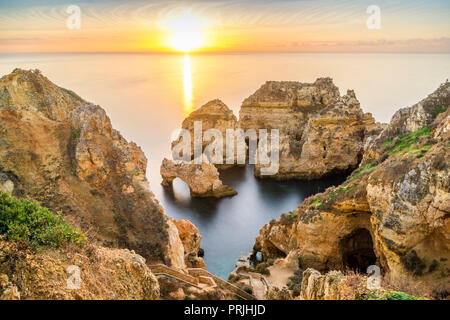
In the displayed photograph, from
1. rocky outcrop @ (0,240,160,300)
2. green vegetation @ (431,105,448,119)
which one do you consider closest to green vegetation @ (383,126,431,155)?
green vegetation @ (431,105,448,119)

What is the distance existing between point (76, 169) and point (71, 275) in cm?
1061

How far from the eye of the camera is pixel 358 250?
23375 mm

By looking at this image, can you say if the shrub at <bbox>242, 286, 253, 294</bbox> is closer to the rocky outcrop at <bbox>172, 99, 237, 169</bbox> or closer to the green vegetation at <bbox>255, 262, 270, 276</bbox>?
the green vegetation at <bbox>255, 262, 270, 276</bbox>

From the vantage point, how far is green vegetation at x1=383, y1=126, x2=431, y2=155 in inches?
845

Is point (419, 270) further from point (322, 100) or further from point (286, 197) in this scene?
point (322, 100)

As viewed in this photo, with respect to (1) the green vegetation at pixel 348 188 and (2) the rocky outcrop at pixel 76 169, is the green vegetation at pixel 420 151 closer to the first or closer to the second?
(1) the green vegetation at pixel 348 188

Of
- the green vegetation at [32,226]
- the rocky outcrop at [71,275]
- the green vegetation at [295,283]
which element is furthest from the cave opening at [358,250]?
the green vegetation at [32,226]

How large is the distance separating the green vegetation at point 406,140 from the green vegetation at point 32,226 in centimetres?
1964

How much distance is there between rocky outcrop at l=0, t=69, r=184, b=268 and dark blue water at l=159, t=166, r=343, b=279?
10.4 meters

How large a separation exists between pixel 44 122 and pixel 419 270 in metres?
19.9

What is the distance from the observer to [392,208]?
1659 cm

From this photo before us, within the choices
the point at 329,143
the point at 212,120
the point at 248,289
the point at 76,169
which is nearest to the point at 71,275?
the point at 76,169

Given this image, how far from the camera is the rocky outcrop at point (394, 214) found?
1563 centimetres

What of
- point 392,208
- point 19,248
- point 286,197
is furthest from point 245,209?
point 19,248
